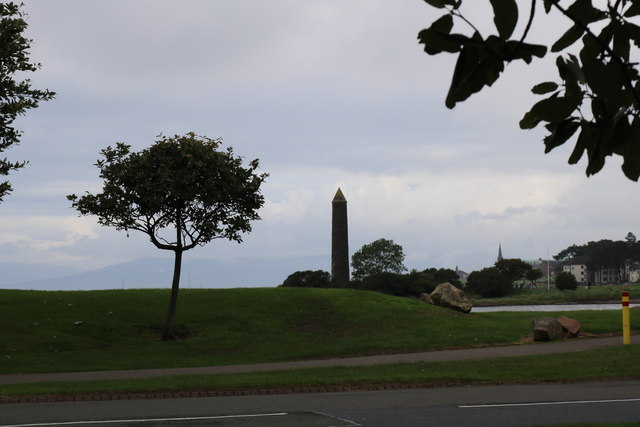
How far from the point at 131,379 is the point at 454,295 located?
816 inches

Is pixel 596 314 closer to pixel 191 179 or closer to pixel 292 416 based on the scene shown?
pixel 191 179

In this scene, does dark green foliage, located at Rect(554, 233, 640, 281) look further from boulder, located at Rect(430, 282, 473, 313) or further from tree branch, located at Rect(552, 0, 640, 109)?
tree branch, located at Rect(552, 0, 640, 109)

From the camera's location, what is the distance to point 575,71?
2.17 metres

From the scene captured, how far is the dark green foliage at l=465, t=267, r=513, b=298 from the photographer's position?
297ft

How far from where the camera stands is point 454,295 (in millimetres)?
35938

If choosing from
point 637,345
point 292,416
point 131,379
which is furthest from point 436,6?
point 637,345

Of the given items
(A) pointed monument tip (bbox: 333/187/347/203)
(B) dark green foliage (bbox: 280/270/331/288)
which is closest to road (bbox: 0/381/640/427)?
(A) pointed monument tip (bbox: 333/187/347/203)

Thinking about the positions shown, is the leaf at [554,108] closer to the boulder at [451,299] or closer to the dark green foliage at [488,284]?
the boulder at [451,299]

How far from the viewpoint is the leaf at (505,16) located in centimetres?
208

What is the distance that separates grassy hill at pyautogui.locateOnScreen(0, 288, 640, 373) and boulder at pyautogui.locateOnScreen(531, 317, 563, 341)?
2.28ft

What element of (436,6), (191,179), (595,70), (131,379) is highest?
(191,179)

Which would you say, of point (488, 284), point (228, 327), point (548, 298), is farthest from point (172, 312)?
point (548, 298)

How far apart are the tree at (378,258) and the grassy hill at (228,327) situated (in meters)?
62.7

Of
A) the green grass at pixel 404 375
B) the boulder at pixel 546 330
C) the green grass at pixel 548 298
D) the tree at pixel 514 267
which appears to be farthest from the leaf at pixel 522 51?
the tree at pixel 514 267
